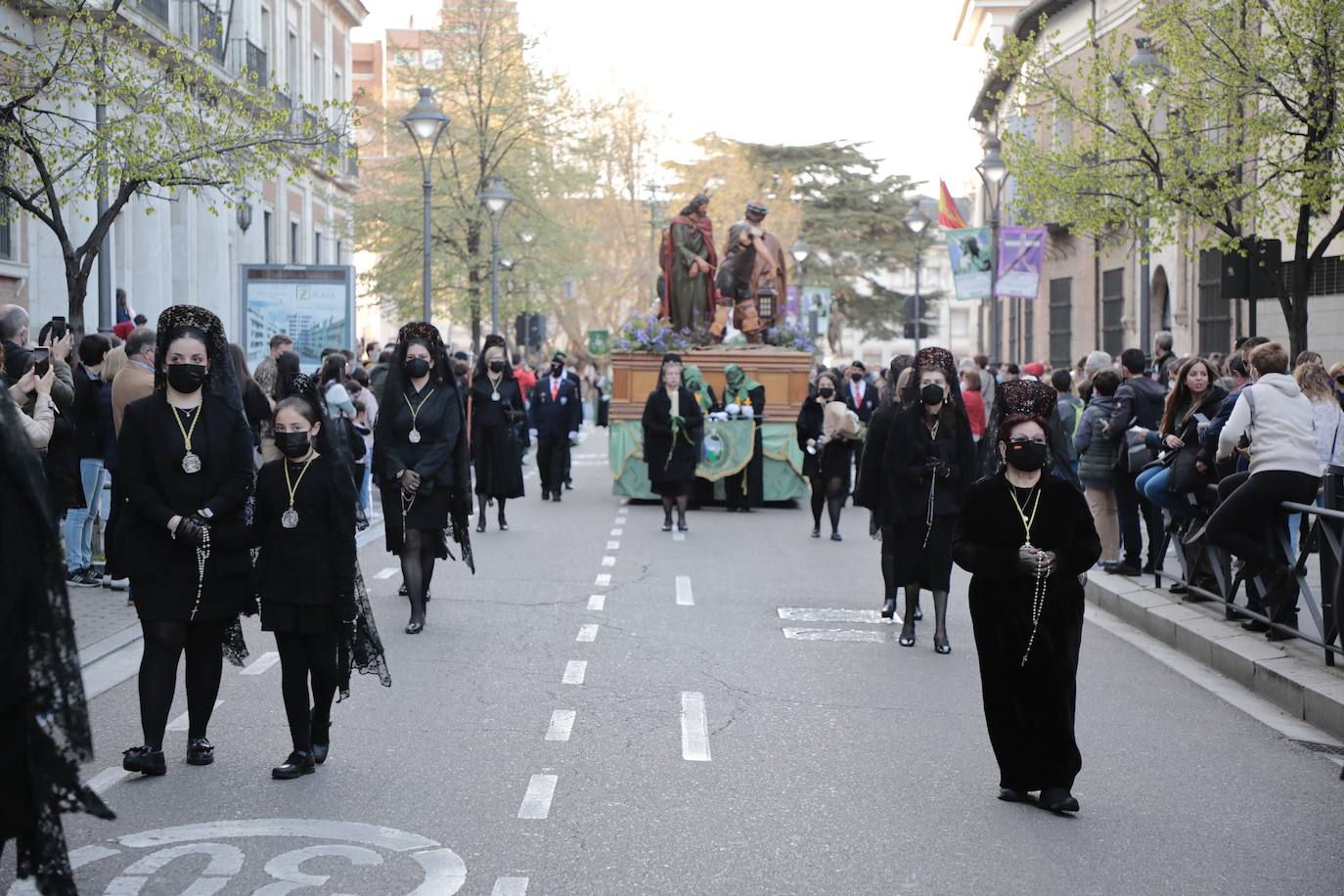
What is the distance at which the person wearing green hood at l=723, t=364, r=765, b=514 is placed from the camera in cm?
2150

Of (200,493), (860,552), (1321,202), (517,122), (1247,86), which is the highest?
(517,122)

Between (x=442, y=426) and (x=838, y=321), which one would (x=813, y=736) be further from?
(x=838, y=321)

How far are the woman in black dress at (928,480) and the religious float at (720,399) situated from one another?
35.4 ft

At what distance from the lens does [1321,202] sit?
17406 mm

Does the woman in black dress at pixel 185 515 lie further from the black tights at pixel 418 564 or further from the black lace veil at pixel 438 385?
the black tights at pixel 418 564

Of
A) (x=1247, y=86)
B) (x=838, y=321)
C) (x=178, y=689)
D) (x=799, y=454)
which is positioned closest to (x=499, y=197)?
(x=799, y=454)

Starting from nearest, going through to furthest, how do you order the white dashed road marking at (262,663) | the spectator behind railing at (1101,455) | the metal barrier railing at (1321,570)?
the metal barrier railing at (1321,570) → the white dashed road marking at (262,663) → the spectator behind railing at (1101,455)

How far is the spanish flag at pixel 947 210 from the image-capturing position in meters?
36.6

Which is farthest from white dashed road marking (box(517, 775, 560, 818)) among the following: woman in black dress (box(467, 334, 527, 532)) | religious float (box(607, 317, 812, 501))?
religious float (box(607, 317, 812, 501))

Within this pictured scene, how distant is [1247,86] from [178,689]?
12.8 meters

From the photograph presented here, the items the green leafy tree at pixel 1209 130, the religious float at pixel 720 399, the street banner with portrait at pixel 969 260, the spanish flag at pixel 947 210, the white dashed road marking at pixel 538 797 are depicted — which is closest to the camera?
the white dashed road marking at pixel 538 797

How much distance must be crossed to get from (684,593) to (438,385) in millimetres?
3093

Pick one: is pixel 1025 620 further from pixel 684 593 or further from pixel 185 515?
pixel 684 593

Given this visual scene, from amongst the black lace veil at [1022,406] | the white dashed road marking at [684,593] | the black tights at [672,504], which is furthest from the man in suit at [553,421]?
the black lace veil at [1022,406]
